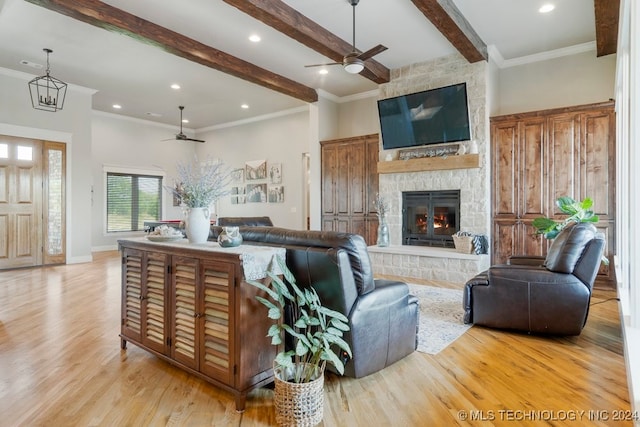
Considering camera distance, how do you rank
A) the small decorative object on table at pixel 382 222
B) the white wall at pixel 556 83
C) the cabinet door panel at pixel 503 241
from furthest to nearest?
the small decorative object on table at pixel 382 222 → the cabinet door panel at pixel 503 241 → the white wall at pixel 556 83

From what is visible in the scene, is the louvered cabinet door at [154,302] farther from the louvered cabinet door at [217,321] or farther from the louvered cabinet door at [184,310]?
the louvered cabinet door at [217,321]

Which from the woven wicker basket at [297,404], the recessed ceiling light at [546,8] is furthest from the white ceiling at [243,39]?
the woven wicker basket at [297,404]

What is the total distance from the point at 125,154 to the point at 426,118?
25.3ft

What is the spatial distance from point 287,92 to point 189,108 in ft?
10.4

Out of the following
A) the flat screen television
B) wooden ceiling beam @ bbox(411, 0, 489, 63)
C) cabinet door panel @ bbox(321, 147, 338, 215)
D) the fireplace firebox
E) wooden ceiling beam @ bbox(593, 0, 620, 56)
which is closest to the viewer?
wooden ceiling beam @ bbox(593, 0, 620, 56)

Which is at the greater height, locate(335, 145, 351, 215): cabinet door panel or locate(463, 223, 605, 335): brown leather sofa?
locate(335, 145, 351, 215): cabinet door panel

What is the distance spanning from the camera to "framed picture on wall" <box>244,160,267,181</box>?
9453 millimetres

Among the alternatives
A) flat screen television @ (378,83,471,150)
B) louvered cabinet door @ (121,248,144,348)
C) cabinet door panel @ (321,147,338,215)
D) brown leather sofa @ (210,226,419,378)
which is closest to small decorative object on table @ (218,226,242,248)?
brown leather sofa @ (210,226,419,378)

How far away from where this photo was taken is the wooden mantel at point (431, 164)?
18.3 ft

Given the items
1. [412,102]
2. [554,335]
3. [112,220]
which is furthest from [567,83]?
[112,220]

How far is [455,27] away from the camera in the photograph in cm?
452

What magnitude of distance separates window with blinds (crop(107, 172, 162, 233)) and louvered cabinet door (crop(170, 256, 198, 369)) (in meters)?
8.20

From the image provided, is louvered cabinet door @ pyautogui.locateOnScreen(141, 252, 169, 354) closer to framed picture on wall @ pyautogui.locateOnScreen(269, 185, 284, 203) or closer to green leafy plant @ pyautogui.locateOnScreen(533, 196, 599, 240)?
green leafy plant @ pyautogui.locateOnScreen(533, 196, 599, 240)

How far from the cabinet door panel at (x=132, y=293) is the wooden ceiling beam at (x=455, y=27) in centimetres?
384
